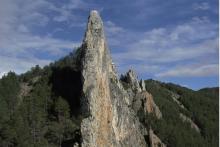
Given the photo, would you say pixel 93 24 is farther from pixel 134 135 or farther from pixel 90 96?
pixel 134 135

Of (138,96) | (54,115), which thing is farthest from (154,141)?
(54,115)

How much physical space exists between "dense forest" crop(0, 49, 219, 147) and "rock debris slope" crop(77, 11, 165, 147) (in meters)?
3.92

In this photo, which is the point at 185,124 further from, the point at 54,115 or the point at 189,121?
the point at 54,115

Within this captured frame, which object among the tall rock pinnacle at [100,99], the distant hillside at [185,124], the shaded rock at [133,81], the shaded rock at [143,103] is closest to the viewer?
the tall rock pinnacle at [100,99]

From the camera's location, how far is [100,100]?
11194cm

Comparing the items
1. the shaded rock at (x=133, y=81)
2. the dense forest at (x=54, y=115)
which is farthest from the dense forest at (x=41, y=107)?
the shaded rock at (x=133, y=81)

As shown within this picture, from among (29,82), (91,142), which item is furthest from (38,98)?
(91,142)

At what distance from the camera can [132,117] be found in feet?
408

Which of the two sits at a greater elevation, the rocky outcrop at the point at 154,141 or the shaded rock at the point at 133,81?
the shaded rock at the point at 133,81

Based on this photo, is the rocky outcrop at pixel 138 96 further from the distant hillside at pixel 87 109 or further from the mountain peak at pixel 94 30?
the mountain peak at pixel 94 30

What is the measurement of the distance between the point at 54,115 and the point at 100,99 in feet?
52.6

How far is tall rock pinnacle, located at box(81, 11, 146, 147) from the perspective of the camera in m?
109

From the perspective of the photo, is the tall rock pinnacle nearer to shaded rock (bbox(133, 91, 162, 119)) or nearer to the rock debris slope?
the rock debris slope

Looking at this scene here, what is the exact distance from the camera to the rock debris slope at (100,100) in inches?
4288
